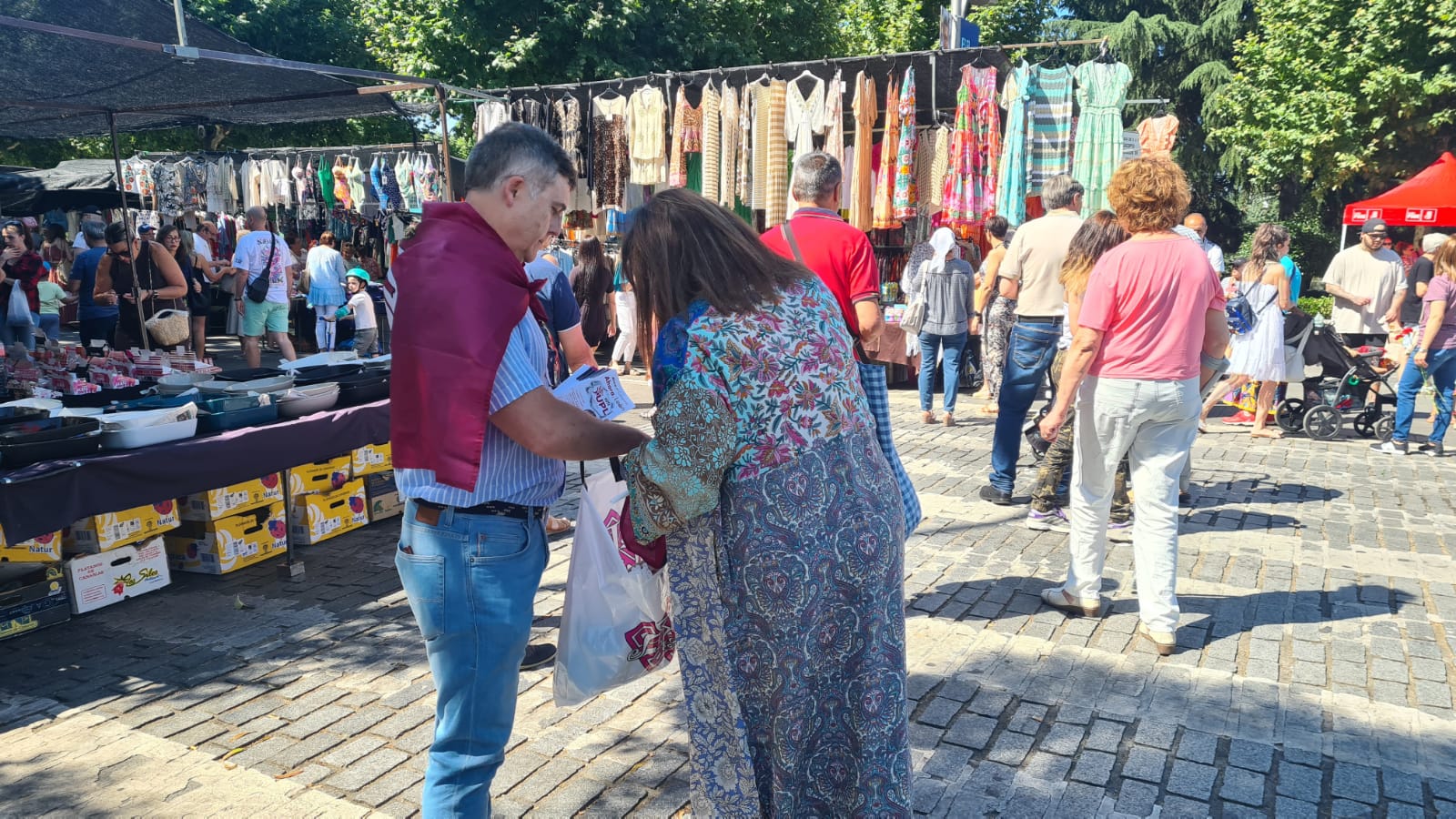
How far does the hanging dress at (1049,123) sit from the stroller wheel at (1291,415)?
10.2 feet

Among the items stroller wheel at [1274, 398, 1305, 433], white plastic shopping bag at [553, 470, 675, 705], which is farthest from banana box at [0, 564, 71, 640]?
stroller wheel at [1274, 398, 1305, 433]

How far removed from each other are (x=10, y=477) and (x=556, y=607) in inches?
91.3

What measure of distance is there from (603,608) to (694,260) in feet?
2.93

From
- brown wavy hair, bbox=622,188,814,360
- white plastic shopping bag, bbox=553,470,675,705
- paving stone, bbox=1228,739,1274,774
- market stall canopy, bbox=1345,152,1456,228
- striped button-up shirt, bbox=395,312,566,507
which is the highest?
market stall canopy, bbox=1345,152,1456,228

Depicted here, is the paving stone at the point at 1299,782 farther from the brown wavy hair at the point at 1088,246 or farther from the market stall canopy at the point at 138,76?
the market stall canopy at the point at 138,76

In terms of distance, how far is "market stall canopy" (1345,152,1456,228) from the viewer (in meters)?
13.9

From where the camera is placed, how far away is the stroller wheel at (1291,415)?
894cm

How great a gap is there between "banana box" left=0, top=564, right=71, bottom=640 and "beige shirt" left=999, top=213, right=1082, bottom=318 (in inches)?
218

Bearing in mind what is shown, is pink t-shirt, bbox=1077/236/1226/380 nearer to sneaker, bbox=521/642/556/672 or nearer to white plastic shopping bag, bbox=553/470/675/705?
white plastic shopping bag, bbox=553/470/675/705

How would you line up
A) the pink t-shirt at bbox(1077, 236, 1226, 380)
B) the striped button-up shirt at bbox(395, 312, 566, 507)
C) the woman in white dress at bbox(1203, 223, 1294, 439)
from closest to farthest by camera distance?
the striped button-up shirt at bbox(395, 312, 566, 507), the pink t-shirt at bbox(1077, 236, 1226, 380), the woman in white dress at bbox(1203, 223, 1294, 439)

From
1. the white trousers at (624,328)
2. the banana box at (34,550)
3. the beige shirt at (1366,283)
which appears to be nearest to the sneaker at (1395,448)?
the beige shirt at (1366,283)

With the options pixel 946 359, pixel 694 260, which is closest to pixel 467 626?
pixel 694 260

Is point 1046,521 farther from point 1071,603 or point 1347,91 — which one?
point 1347,91

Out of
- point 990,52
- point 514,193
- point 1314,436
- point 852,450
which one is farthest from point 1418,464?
point 514,193
